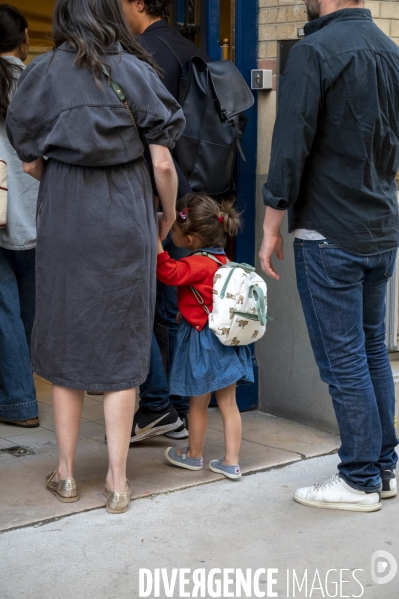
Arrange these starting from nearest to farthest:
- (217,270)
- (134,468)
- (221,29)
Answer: (217,270) → (134,468) → (221,29)

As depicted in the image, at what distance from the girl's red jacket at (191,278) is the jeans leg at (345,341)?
1.34 feet

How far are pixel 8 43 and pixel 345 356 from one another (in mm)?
2276

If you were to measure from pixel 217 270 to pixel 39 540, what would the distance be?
1.27 metres

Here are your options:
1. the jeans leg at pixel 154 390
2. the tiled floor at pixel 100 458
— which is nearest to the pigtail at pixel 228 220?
the jeans leg at pixel 154 390

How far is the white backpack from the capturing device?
3.76 meters

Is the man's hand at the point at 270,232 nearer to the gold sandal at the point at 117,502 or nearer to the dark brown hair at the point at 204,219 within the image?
the dark brown hair at the point at 204,219

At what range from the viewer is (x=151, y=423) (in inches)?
173

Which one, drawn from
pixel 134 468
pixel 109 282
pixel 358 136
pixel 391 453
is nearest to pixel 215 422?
pixel 134 468

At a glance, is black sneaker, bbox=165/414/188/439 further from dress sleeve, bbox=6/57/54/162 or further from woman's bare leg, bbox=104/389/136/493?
dress sleeve, bbox=6/57/54/162

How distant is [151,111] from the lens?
11.1ft

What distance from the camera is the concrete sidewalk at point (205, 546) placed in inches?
119

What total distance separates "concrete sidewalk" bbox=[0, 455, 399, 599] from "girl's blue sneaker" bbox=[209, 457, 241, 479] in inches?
4.1

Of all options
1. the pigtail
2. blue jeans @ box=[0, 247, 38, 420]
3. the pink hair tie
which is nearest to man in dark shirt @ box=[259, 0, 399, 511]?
the pigtail

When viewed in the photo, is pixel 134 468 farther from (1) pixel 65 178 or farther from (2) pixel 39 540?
(1) pixel 65 178
